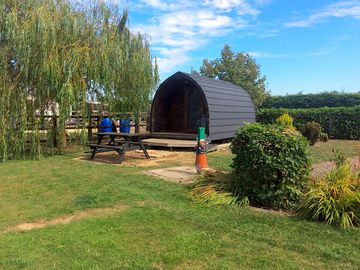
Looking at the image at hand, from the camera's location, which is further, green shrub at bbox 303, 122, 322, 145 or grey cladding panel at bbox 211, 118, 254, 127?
green shrub at bbox 303, 122, 322, 145

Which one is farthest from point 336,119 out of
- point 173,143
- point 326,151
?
point 173,143

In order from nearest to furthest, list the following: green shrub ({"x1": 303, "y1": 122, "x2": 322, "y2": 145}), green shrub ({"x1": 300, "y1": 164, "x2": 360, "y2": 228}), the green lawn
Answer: the green lawn
green shrub ({"x1": 300, "y1": 164, "x2": 360, "y2": 228})
green shrub ({"x1": 303, "y1": 122, "x2": 322, "y2": 145})

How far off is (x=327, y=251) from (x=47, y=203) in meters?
4.20

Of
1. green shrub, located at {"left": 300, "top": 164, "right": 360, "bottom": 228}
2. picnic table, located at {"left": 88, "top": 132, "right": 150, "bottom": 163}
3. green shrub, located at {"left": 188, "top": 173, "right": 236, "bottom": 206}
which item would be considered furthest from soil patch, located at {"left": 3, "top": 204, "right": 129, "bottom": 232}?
picnic table, located at {"left": 88, "top": 132, "right": 150, "bottom": 163}

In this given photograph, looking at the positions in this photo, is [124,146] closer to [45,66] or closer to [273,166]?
[45,66]

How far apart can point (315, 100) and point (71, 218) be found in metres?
27.9

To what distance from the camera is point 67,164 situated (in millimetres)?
10297

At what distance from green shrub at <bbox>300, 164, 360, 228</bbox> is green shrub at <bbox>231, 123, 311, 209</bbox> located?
292 millimetres

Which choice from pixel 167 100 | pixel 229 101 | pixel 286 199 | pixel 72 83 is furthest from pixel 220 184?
pixel 167 100

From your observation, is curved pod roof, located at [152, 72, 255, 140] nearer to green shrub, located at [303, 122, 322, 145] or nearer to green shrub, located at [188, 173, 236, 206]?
green shrub, located at [303, 122, 322, 145]

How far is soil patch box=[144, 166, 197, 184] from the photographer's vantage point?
767cm

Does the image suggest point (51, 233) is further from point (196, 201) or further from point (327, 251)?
point (327, 251)

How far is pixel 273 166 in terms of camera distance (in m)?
5.50

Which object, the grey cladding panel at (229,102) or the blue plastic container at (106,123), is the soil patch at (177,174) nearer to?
the grey cladding panel at (229,102)
